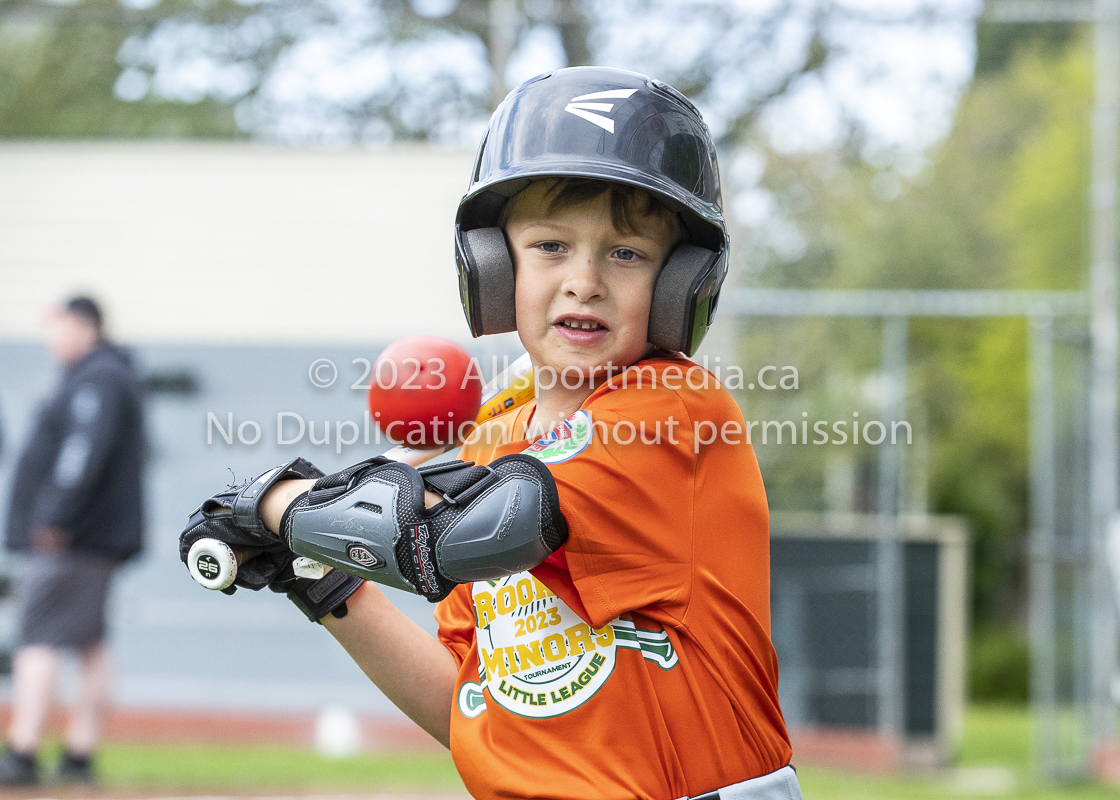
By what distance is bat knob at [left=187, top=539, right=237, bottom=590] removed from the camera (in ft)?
6.05

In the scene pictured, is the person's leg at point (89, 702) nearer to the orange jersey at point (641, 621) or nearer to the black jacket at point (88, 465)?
the black jacket at point (88, 465)

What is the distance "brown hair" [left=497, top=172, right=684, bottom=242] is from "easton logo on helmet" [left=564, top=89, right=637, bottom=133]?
0.09 meters

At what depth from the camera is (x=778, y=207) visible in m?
20.3

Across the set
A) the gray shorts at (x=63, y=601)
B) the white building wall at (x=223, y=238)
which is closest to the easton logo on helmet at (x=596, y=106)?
the gray shorts at (x=63, y=601)

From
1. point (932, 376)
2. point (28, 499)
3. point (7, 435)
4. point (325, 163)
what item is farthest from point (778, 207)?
point (28, 499)

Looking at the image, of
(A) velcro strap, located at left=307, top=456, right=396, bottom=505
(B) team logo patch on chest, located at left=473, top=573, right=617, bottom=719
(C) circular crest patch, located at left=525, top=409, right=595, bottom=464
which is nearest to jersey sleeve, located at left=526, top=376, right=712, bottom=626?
(C) circular crest patch, located at left=525, top=409, right=595, bottom=464

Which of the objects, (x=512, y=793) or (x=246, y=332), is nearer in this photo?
(x=512, y=793)

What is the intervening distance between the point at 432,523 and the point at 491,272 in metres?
0.52

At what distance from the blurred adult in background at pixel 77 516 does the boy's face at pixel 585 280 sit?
526 centimetres

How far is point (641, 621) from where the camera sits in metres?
1.78

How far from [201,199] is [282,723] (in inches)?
164

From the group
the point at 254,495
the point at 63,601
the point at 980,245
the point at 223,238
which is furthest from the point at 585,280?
the point at 980,245

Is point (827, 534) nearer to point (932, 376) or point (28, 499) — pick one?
point (28, 499)

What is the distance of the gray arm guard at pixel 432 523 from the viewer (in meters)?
1.64
